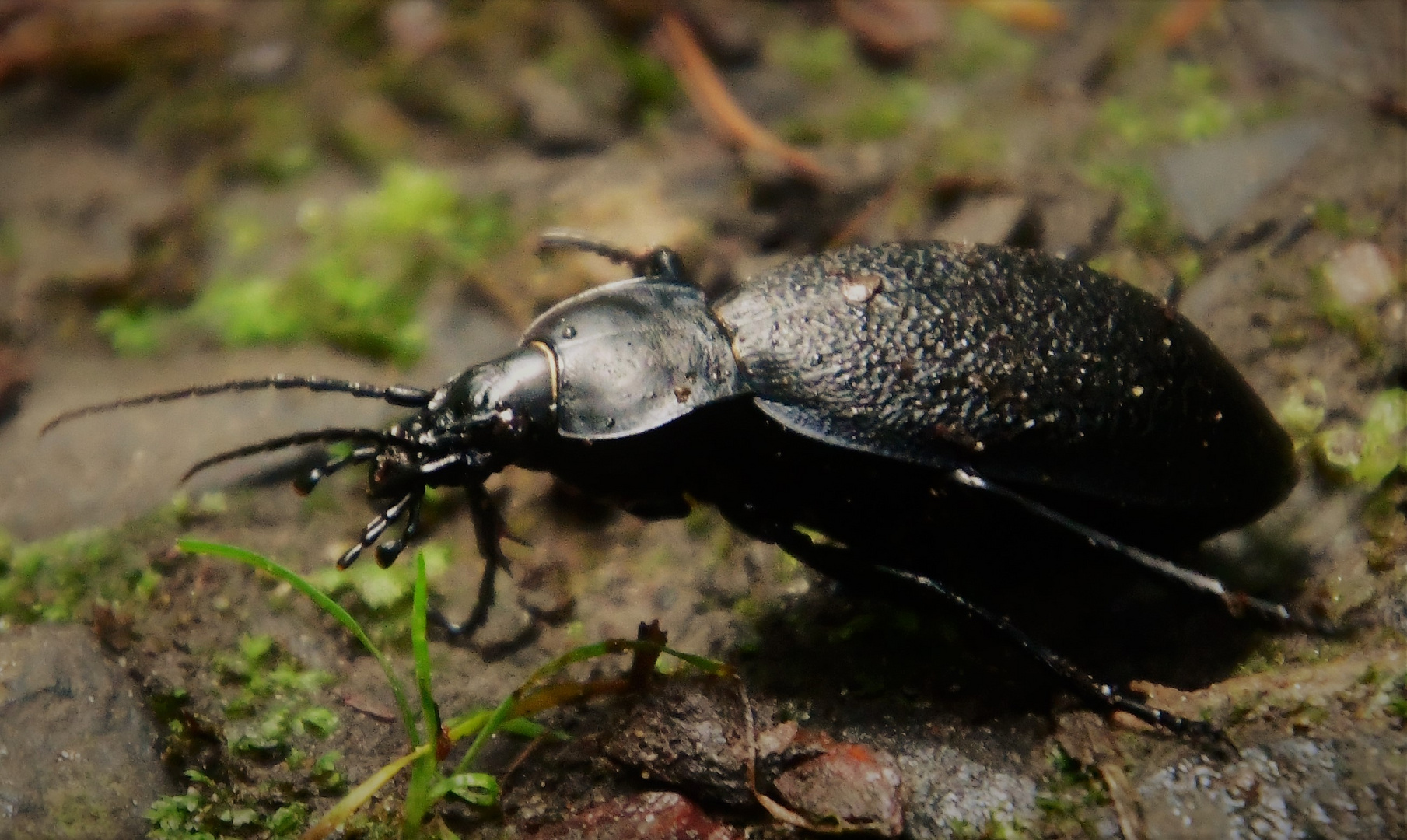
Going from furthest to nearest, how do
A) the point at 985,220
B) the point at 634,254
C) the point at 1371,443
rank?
1. the point at 985,220
2. the point at 634,254
3. the point at 1371,443

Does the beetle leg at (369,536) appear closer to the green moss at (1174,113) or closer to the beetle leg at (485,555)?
the beetle leg at (485,555)

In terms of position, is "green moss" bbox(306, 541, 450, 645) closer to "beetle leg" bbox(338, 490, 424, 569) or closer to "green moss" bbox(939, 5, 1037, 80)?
"beetle leg" bbox(338, 490, 424, 569)

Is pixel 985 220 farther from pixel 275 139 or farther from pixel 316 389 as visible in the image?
pixel 275 139

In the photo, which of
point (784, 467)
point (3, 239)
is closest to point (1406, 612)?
point (784, 467)

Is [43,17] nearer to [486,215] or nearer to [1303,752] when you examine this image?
[486,215]

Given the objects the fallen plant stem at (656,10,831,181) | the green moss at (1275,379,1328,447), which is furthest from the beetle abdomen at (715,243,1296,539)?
the fallen plant stem at (656,10,831,181)

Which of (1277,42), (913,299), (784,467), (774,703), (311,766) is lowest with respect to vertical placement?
(311,766)

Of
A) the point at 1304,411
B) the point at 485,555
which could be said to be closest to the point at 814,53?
the point at 1304,411
